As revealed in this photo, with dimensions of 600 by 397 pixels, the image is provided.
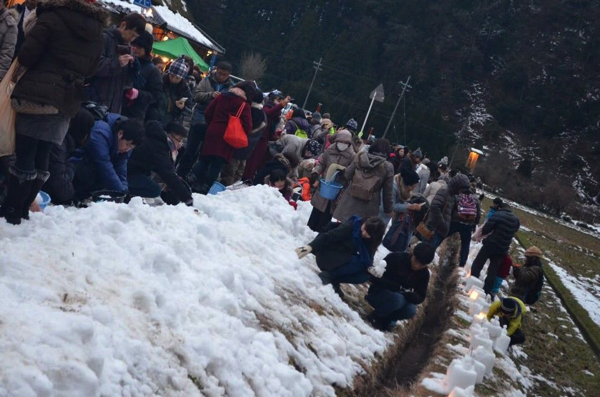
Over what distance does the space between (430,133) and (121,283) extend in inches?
2825

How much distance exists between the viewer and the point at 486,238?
40.0 ft

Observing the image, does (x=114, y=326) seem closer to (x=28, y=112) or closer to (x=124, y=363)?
(x=124, y=363)

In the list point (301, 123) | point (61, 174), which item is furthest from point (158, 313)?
point (301, 123)

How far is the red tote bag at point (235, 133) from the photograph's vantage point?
8.45 metres

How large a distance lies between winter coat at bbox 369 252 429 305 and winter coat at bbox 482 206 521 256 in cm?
451

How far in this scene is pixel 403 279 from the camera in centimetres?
783

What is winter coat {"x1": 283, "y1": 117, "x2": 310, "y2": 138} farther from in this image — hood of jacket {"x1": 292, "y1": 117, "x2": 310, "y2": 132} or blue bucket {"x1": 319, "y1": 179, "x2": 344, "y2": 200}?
blue bucket {"x1": 319, "y1": 179, "x2": 344, "y2": 200}

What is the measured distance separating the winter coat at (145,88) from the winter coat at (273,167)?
265cm

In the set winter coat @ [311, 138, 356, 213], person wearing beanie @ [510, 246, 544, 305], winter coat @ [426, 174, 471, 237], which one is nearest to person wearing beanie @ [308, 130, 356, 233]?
winter coat @ [311, 138, 356, 213]

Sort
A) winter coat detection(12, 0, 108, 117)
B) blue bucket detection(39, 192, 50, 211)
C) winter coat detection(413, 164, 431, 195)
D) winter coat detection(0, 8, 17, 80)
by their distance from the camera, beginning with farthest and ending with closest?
1. winter coat detection(413, 164, 431, 195)
2. winter coat detection(0, 8, 17, 80)
3. blue bucket detection(39, 192, 50, 211)
4. winter coat detection(12, 0, 108, 117)

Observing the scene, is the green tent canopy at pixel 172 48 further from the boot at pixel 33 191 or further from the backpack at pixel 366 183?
the boot at pixel 33 191

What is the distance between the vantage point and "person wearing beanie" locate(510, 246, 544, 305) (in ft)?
38.3

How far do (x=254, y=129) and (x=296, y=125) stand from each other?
4717 mm

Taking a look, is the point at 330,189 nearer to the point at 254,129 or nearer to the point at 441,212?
the point at 254,129
